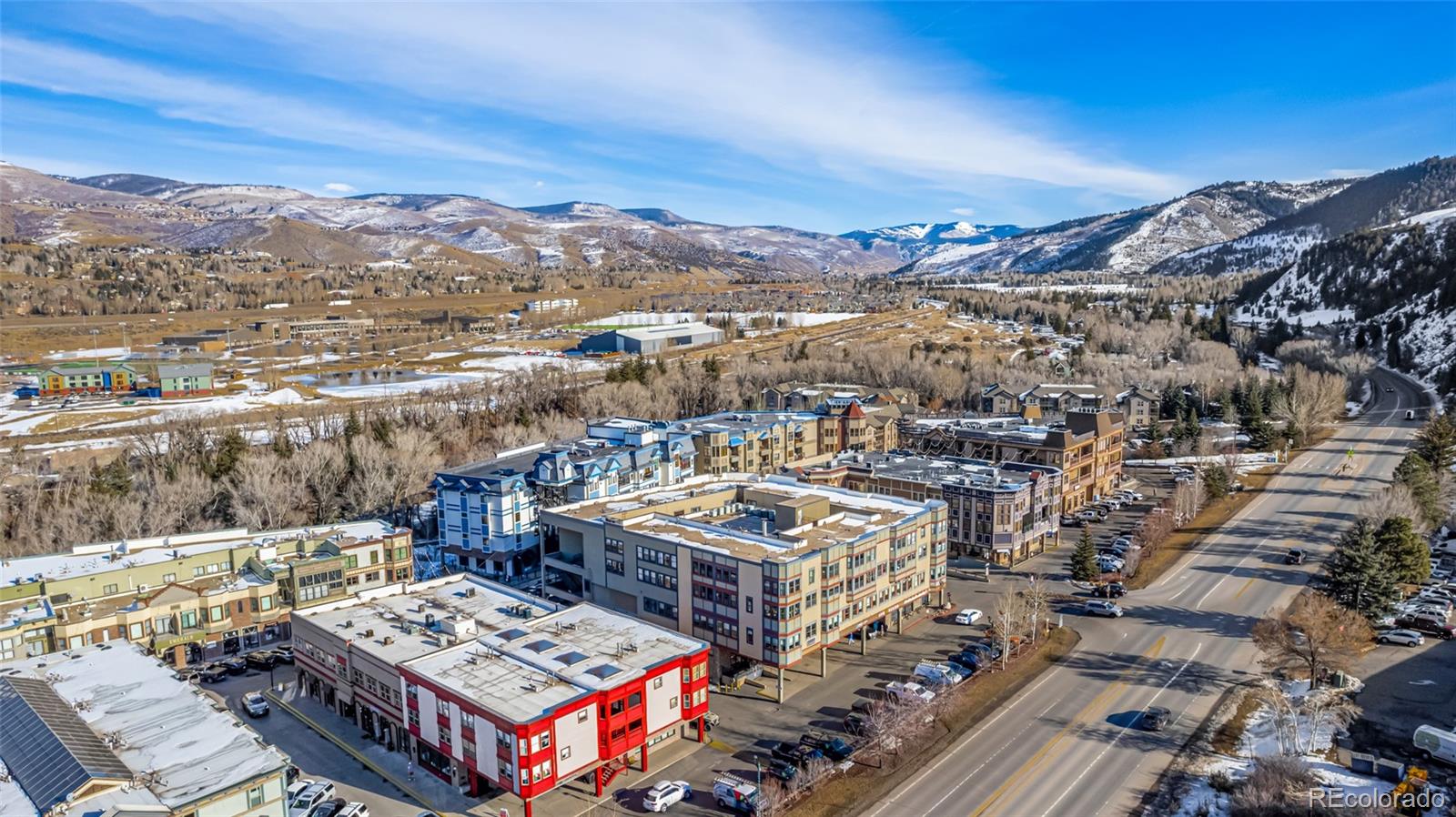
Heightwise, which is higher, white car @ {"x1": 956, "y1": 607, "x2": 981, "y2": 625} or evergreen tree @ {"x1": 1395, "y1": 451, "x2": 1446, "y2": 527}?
evergreen tree @ {"x1": 1395, "y1": 451, "x2": 1446, "y2": 527}

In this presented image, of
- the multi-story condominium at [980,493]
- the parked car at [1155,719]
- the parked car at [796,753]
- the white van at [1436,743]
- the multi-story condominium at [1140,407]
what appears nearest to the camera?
the white van at [1436,743]

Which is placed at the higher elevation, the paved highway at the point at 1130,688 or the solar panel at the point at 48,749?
the solar panel at the point at 48,749

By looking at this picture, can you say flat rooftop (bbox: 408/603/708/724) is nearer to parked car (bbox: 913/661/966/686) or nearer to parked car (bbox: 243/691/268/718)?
parked car (bbox: 243/691/268/718)

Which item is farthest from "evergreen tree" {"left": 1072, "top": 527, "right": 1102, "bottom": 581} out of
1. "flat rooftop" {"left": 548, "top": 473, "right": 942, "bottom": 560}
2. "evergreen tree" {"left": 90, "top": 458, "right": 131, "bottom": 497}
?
"evergreen tree" {"left": 90, "top": 458, "right": 131, "bottom": 497}

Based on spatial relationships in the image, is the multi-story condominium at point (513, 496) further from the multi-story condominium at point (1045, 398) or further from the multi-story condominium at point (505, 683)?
the multi-story condominium at point (1045, 398)

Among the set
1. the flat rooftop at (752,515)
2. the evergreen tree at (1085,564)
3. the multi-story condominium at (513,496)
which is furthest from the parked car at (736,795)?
the evergreen tree at (1085,564)
